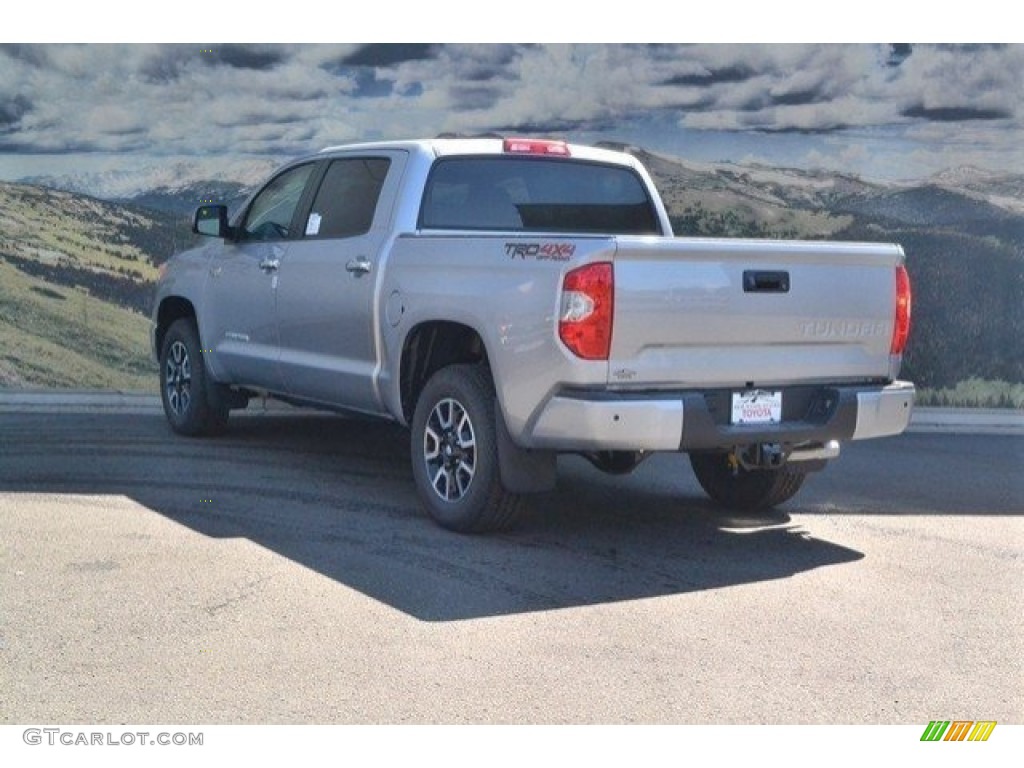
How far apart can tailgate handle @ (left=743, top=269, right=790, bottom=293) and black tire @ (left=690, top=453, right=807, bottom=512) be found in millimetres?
1260

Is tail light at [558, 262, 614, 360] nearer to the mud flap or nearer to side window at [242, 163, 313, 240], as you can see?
the mud flap

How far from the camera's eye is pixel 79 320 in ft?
39.5

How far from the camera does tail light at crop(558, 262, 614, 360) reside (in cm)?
614

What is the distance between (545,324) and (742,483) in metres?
2.03

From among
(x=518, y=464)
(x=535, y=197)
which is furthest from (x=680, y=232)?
(x=518, y=464)

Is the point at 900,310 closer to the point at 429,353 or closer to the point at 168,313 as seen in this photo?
the point at 429,353

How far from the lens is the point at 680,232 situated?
12266 millimetres

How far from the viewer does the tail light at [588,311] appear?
6.14 meters

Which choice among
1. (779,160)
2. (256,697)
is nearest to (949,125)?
(779,160)

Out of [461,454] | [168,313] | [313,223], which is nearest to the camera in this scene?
[461,454]

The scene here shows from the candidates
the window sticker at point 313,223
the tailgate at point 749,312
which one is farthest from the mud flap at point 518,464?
the window sticker at point 313,223

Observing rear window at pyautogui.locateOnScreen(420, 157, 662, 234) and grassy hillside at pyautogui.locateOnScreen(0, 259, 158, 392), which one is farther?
grassy hillside at pyautogui.locateOnScreen(0, 259, 158, 392)

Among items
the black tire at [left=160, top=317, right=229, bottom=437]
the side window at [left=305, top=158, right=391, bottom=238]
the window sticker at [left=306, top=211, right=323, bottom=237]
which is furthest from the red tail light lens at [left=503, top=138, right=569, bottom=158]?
the black tire at [left=160, top=317, right=229, bottom=437]

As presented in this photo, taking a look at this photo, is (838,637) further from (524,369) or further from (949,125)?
(949,125)
